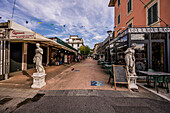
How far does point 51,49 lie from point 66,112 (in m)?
11.4

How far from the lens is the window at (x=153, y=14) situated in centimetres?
615

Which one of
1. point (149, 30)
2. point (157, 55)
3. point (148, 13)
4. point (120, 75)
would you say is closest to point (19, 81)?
point (120, 75)

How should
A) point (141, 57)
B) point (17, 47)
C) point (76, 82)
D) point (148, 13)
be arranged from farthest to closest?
point (17, 47)
point (148, 13)
point (141, 57)
point (76, 82)

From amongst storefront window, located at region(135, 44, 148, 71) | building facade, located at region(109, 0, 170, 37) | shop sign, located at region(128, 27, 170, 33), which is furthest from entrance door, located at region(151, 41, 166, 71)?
building facade, located at region(109, 0, 170, 37)

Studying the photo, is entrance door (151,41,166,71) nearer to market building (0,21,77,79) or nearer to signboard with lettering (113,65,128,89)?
signboard with lettering (113,65,128,89)

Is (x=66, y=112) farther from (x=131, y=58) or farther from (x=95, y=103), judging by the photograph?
(x=131, y=58)

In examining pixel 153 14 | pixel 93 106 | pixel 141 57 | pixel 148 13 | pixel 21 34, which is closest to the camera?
pixel 93 106

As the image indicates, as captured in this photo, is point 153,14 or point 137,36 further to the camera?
point 153,14

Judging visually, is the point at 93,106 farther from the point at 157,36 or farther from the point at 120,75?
the point at 157,36

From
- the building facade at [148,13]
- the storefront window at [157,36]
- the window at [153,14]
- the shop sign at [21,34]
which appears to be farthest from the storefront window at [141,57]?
the shop sign at [21,34]

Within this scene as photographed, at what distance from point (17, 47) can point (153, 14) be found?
14.1m

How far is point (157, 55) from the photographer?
593 cm

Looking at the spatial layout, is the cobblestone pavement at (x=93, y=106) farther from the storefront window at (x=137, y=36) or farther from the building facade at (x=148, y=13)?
the building facade at (x=148, y=13)

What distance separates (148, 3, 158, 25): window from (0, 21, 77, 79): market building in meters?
9.64
